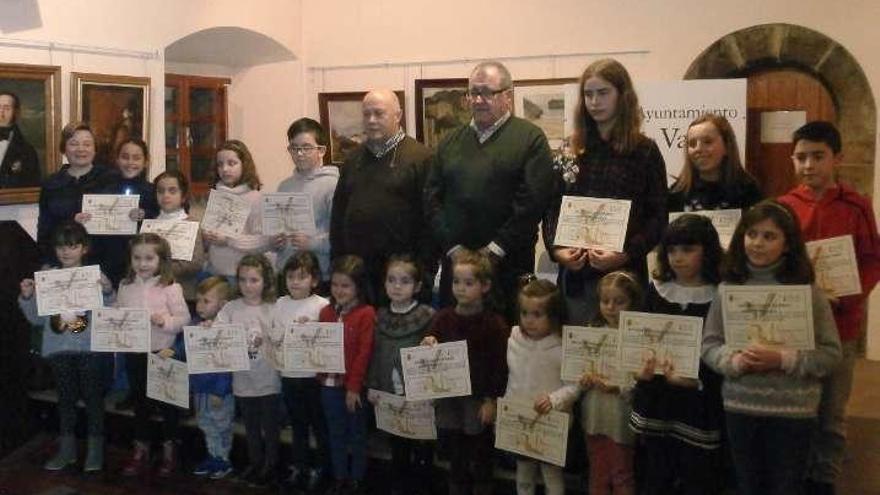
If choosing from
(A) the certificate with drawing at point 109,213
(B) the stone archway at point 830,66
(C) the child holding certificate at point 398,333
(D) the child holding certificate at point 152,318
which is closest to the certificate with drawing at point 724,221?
(C) the child holding certificate at point 398,333

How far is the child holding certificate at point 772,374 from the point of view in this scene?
9.91 ft

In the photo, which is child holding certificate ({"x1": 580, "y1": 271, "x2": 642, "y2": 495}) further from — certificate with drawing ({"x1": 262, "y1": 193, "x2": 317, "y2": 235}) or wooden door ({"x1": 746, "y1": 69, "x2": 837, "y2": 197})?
wooden door ({"x1": 746, "y1": 69, "x2": 837, "y2": 197})

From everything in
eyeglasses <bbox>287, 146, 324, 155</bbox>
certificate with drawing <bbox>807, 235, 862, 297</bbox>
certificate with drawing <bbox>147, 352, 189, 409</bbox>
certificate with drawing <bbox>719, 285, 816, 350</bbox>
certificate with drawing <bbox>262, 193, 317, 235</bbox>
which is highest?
eyeglasses <bbox>287, 146, 324, 155</bbox>

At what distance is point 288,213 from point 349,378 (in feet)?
2.95

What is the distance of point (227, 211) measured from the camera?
452 centimetres

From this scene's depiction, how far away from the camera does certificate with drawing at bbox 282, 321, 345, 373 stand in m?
3.94

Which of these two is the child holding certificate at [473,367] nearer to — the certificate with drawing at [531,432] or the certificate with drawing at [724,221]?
the certificate with drawing at [531,432]

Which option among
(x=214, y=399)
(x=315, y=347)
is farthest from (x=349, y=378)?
(x=214, y=399)

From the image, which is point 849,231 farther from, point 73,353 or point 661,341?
point 73,353

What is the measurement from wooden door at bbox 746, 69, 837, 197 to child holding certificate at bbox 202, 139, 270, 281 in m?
3.48

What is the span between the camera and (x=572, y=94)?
5.86 m

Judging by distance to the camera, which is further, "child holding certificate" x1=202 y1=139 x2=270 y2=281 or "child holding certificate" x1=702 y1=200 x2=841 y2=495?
"child holding certificate" x1=202 y1=139 x2=270 y2=281

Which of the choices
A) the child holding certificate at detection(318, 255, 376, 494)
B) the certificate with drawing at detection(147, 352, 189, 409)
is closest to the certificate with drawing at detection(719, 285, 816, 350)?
the child holding certificate at detection(318, 255, 376, 494)

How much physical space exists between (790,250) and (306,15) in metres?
5.50
